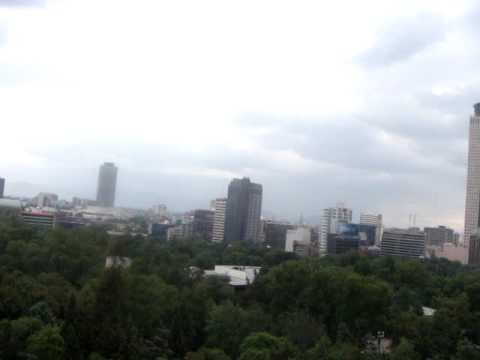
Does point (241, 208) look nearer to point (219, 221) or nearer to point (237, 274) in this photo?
point (219, 221)

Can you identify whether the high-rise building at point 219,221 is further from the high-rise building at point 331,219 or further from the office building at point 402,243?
the office building at point 402,243

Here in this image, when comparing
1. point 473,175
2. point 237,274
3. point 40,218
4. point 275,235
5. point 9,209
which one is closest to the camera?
point 237,274

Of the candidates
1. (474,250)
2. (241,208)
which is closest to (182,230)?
(241,208)

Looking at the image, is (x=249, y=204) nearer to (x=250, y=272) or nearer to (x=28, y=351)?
(x=250, y=272)

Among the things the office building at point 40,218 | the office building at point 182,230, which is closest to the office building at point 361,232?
the office building at point 182,230

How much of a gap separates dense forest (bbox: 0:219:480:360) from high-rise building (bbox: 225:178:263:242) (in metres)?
43.9

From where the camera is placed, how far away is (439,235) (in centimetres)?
9325

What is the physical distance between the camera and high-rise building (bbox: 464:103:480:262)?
7506cm

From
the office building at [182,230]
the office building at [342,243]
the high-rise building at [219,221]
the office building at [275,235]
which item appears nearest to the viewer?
the office building at [342,243]

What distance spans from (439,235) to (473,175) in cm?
2017

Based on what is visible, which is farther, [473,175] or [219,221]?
[473,175]

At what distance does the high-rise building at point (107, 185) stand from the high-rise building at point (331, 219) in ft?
166

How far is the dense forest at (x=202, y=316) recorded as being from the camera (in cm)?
1263

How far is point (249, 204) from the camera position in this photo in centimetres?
7081
